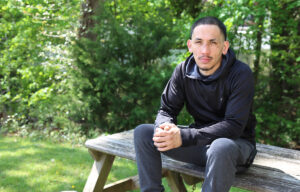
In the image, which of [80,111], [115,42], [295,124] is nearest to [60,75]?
[80,111]

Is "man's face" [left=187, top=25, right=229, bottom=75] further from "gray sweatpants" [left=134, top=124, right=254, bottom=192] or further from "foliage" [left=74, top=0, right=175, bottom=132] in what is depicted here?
"foliage" [left=74, top=0, right=175, bottom=132]

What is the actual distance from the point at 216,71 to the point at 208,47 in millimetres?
177

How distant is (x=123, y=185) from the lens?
3078 mm

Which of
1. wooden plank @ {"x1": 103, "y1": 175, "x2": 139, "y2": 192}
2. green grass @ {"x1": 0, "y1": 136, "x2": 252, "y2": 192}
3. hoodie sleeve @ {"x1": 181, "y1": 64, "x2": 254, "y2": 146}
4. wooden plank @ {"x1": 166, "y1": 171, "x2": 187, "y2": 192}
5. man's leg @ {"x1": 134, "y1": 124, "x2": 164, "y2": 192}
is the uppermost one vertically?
hoodie sleeve @ {"x1": 181, "y1": 64, "x2": 254, "y2": 146}

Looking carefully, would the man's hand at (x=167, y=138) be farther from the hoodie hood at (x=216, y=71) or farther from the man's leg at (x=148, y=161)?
the hoodie hood at (x=216, y=71)

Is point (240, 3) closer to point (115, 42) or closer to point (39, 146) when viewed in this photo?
point (115, 42)

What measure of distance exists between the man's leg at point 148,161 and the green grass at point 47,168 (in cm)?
142

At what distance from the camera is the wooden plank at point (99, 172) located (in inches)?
116

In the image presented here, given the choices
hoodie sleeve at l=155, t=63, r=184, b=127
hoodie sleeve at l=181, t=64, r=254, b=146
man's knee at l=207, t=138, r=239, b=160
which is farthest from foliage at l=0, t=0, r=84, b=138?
man's knee at l=207, t=138, r=239, b=160

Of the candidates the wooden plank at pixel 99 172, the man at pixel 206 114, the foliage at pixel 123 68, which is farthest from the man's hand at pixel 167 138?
the foliage at pixel 123 68

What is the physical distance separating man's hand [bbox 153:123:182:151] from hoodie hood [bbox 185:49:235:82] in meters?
0.46

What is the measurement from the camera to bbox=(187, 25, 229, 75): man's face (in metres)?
2.28

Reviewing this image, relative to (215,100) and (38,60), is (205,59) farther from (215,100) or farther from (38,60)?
(38,60)

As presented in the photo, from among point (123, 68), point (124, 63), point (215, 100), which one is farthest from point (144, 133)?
point (124, 63)
